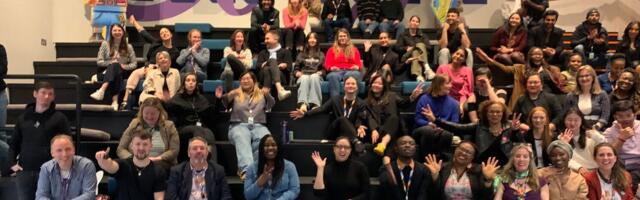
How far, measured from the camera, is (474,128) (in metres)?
5.71

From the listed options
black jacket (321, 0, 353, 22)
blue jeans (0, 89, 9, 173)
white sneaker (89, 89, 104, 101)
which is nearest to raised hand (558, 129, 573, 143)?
black jacket (321, 0, 353, 22)

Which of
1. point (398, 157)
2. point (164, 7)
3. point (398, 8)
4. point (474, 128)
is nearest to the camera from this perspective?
point (398, 157)

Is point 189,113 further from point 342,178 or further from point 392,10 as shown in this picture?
point 392,10

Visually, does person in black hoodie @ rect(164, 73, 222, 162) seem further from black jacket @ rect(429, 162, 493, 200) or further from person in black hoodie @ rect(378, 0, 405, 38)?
person in black hoodie @ rect(378, 0, 405, 38)

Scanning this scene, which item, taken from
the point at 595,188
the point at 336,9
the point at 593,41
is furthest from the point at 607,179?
the point at 336,9

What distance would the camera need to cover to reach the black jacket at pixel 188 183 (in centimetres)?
480

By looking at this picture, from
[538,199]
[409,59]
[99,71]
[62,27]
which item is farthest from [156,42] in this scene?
[538,199]

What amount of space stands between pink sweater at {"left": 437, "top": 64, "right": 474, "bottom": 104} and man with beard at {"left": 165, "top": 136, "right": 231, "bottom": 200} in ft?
8.79

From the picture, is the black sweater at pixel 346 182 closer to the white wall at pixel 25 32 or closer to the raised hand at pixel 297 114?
the raised hand at pixel 297 114

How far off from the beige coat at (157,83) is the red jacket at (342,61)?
61.7 inches

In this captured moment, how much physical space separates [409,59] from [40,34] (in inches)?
176

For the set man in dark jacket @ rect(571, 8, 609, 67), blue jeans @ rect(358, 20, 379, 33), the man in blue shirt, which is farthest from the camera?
blue jeans @ rect(358, 20, 379, 33)

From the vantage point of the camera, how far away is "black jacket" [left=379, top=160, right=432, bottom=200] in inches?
194

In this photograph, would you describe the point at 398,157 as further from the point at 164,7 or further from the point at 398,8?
the point at 164,7
